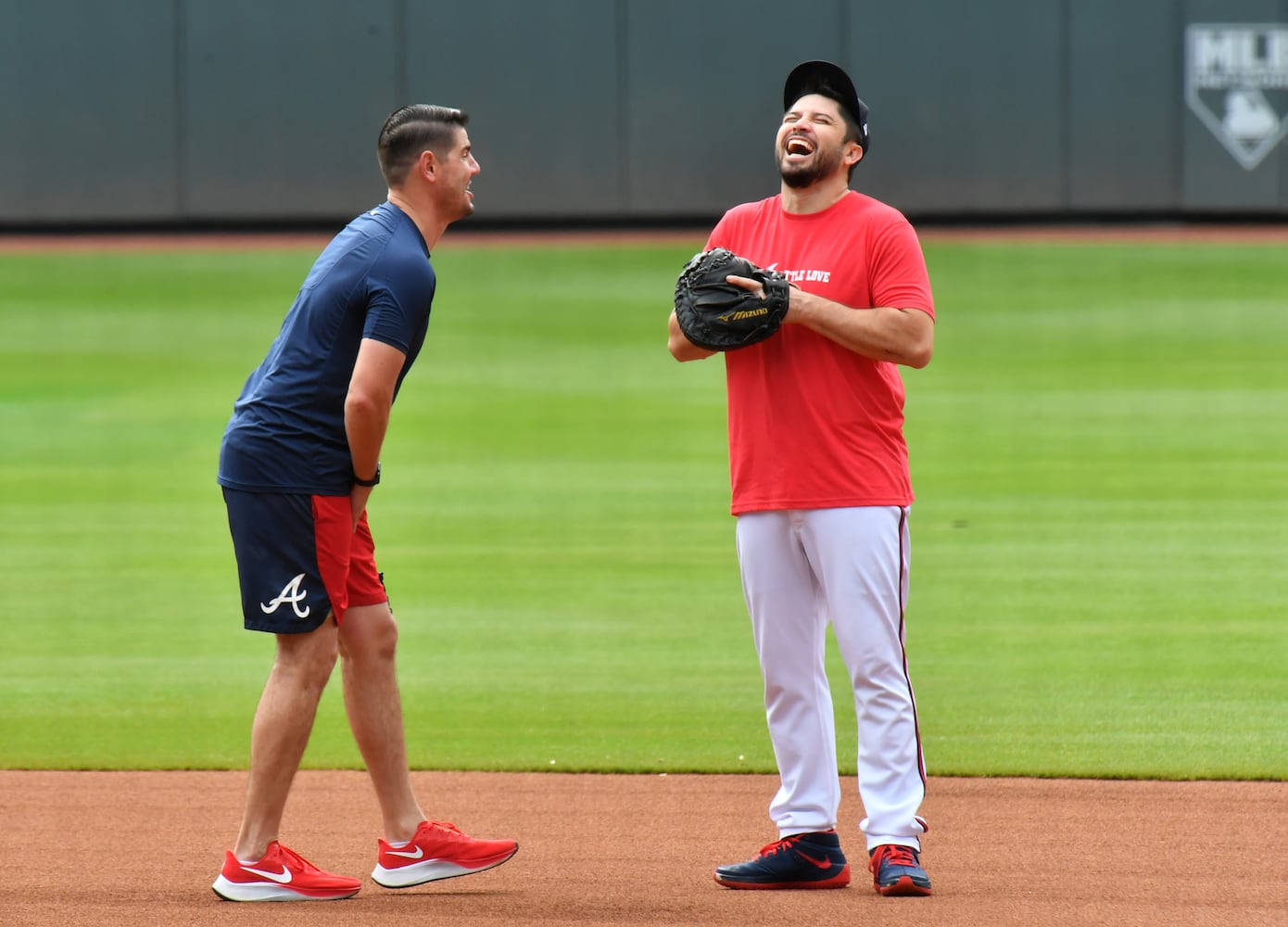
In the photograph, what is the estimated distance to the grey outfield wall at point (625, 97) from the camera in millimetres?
28453

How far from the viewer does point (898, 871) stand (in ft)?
14.7

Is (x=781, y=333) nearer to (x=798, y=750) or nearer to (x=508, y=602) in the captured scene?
(x=798, y=750)

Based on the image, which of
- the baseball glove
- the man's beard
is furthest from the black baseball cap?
the baseball glove

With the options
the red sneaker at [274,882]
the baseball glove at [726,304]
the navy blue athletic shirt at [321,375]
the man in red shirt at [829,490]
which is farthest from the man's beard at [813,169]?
the red sneaker at [274,882]

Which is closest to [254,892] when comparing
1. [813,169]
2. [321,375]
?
[321,375]

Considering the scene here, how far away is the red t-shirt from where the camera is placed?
15.1ft

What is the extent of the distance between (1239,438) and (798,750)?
43.0ft

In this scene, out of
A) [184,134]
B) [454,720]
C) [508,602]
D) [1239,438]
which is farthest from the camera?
[184,134]

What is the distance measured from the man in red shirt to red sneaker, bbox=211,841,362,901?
3.71 feet

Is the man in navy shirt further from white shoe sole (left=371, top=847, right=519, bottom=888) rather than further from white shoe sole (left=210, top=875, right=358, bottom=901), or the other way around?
white shoe sole (left=371, top=847, right=519, bottom=888)

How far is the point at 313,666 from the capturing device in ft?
15.0

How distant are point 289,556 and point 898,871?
1884 millimetres

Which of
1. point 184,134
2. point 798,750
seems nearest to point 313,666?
point 798,750

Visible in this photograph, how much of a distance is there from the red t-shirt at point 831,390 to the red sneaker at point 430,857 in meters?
1.25
